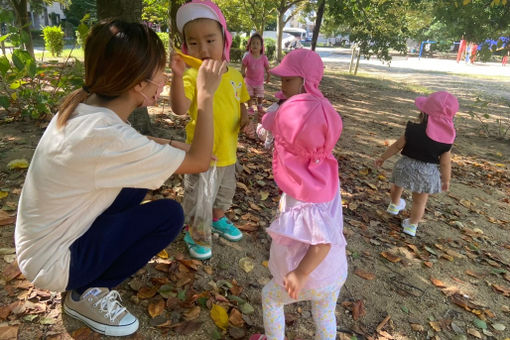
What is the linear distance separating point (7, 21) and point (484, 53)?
21.1ft

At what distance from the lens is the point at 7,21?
9.78 ft

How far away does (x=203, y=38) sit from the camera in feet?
6.62

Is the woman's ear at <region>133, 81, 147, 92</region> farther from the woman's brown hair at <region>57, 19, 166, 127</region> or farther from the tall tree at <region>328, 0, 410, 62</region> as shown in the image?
the tall tree at <region>328, 0, 410, 62</region>

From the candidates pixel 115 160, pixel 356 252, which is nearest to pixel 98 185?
pixel 115 160

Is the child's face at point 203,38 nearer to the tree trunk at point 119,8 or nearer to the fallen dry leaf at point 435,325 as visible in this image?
the tree trunk at point 119,8

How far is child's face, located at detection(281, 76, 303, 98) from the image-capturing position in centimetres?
196

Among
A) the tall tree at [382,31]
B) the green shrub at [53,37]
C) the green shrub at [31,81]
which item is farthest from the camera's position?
the tall tree at [382,31]

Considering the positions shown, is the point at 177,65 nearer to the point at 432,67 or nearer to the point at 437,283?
the point at 437,283

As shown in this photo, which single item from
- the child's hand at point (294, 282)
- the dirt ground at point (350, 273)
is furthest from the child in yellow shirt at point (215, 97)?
the child's hand at point (294, 282)

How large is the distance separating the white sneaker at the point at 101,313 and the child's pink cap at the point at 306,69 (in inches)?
58.0

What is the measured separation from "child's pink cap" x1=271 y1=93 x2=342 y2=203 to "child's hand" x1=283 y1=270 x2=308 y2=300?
295 millimetres

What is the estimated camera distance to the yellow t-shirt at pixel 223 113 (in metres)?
2.14

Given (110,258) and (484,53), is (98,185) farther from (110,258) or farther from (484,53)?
(484,53)

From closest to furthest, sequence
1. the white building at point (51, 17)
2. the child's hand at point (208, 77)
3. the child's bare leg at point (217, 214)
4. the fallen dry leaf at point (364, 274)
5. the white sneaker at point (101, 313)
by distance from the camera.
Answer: the child's hand at point (208, 77)
the white sneaker at point (101, 313)
the fallen dry leaf at point (364, 274)
the child's bare leg at point (217, 214)
the white building at point (51, 17)
